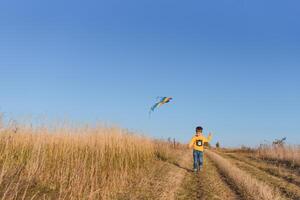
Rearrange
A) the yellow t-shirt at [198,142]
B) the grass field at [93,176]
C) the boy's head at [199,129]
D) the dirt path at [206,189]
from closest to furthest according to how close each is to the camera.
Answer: the grass field at [93,176] → the dirt path at [206,189] → the yellow t-shirt at [198,142] → the boy's head at [199,129]

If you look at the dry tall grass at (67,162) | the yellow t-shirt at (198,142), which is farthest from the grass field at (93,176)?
the yellow t-shirt at (198,142)

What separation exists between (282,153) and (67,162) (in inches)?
655

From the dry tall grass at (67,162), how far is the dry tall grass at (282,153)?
9.50 meters

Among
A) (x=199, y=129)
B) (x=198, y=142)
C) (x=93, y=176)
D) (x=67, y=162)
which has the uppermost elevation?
(x=199, y=129)

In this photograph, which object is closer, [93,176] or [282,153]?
[93,176]

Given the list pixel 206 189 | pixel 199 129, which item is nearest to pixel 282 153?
pixel 199 129

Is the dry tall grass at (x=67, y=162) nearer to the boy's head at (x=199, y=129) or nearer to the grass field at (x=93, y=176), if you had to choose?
the grass field at (x=93, y=176)

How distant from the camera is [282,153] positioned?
20453 millimetres

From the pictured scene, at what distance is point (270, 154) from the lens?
876 inches

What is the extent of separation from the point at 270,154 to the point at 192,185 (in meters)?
15.3

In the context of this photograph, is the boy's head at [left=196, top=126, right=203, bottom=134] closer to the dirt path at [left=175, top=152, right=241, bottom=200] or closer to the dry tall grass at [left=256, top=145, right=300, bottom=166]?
the dirt path at [left=175, top=152, right=241, bottom=200]

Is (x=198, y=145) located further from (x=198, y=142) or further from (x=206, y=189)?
(x=206, y=189)

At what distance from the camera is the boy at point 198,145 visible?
12.5 m

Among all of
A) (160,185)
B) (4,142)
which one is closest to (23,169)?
(4,142)
